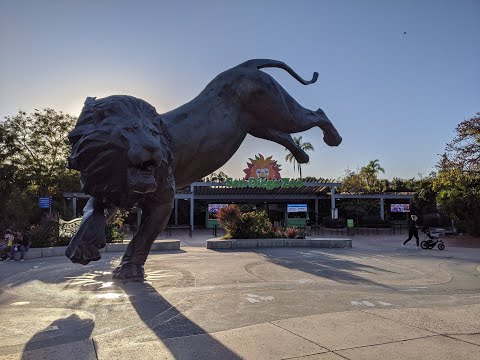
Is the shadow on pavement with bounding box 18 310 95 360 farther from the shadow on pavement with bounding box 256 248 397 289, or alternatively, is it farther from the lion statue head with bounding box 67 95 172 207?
the shadow on pavement with bounding box 256 248 397 289

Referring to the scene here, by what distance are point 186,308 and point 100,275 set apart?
2853 mm

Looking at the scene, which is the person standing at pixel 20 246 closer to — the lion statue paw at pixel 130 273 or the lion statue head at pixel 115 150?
the lion statue paw at pixel 130 273

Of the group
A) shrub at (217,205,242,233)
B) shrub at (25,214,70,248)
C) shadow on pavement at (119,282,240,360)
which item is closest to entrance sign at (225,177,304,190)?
shrub at (217,205,242,233)

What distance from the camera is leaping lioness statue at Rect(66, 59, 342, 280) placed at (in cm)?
480

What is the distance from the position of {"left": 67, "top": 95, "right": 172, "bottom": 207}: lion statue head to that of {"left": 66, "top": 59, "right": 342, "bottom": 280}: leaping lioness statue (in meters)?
0.01

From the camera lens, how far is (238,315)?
4203 mm

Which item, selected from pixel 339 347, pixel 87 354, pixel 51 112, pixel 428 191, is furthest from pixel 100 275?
pixel 428 191

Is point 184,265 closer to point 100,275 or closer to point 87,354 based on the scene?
point 100,275

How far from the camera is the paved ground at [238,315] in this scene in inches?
123

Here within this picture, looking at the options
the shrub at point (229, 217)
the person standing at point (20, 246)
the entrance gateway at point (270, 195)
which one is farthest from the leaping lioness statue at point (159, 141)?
the entrance gateway at point (270, 195)

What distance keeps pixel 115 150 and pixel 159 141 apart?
0.60 m

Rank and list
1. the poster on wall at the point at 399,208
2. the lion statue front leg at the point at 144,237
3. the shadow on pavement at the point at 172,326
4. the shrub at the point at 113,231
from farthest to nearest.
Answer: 1. the poster on wall at the point at 399,208
2. the shrub at the point at 113,231
3. the lion statue front leg at the point at 144,237
4. the shadow on pavement at the point at 172,326

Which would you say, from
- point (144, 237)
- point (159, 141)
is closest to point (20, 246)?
point (144, 237)

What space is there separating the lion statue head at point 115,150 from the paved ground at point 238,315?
1.31 meters
